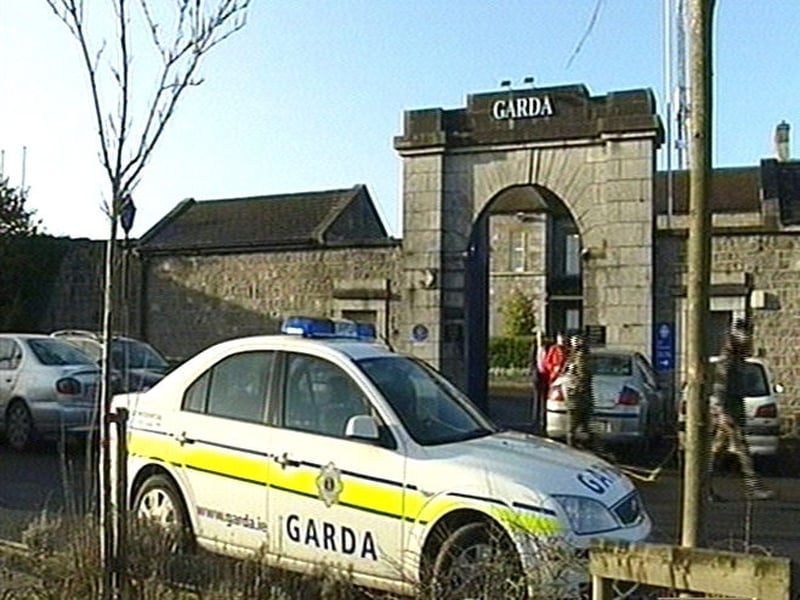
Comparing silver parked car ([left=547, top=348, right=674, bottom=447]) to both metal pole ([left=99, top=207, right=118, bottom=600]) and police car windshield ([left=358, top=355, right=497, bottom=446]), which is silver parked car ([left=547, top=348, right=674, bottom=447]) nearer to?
police car windshield ([left=358, top=355, right=497, bottom=446])

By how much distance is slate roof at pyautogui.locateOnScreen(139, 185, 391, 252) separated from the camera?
1443 inches

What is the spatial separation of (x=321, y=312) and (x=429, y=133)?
4612 millimetres

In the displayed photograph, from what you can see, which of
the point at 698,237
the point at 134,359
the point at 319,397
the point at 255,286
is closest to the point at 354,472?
the point at 319,397

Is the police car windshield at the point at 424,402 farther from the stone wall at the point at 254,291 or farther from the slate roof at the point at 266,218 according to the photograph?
the slate roof at the point at 266,218

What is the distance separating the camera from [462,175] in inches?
803

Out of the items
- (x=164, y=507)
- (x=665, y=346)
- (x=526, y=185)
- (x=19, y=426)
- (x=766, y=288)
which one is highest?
(x=526, y=185)

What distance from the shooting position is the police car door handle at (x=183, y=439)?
304 inches

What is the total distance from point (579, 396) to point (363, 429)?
9.02 meters

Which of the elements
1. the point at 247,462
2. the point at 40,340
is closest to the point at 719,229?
the point at 40,340

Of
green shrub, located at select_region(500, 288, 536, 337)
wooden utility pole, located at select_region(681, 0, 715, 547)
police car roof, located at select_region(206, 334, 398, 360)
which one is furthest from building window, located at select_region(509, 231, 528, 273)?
wooden utility pole, located at select_region(681, 0, 715, 547)

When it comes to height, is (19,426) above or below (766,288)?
below

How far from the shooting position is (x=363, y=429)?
6793 mm

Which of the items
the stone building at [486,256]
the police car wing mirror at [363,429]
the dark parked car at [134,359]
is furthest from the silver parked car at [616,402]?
the police car wing mirror at [363,429]

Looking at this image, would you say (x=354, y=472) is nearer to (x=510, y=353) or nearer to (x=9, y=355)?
(x=9, y=355)
